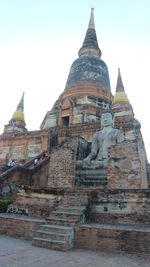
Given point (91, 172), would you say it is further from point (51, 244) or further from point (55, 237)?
point (51, 244)

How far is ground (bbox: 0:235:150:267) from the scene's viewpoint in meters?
3.09

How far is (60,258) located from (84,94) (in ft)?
72.5

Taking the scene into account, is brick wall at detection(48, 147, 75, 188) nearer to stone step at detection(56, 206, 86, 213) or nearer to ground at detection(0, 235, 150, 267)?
stone step at detection(56, 206, 86, 213)

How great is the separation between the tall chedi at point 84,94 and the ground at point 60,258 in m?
18.0

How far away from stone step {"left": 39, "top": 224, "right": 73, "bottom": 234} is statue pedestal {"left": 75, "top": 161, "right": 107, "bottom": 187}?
3398 millimetres

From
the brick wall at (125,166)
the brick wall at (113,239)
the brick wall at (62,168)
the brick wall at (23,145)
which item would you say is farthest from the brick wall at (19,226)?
the brick wall at (23,145)

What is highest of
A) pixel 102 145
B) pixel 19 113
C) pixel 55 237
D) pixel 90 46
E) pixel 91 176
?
pixel 90 46

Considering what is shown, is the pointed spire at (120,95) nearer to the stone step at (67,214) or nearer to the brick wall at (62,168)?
the brick wall at (62,168)

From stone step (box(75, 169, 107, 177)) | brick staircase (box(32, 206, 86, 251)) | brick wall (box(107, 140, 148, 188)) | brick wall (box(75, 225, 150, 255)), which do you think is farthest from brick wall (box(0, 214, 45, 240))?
stone step (box(75, 169, 107, 177))

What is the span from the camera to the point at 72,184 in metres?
7.19

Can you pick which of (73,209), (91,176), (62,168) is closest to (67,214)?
(73,209)

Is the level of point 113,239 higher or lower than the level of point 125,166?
lower

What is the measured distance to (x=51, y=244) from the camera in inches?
155

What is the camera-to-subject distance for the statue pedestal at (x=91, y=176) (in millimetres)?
7692
